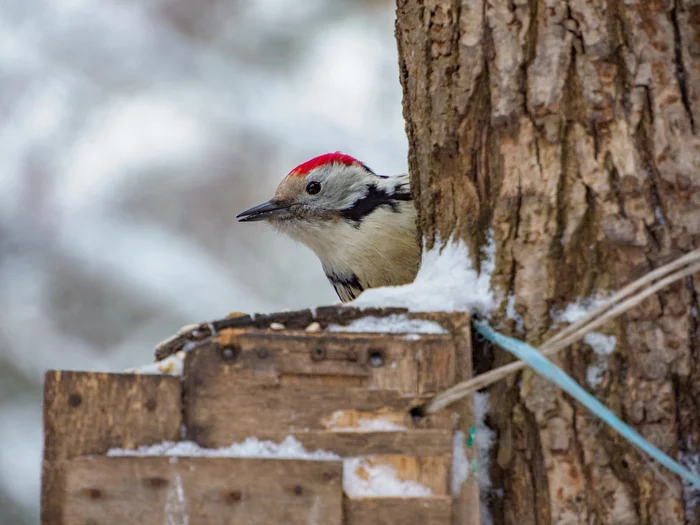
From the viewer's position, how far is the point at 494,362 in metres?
1.83

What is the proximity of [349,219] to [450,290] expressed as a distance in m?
1.92

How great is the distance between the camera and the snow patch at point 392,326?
68.7 inches

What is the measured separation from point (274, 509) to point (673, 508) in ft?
2.37

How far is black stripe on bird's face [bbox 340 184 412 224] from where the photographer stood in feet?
11.9

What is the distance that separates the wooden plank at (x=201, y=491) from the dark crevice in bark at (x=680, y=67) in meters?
0.97

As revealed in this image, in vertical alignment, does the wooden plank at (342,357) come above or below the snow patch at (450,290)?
below

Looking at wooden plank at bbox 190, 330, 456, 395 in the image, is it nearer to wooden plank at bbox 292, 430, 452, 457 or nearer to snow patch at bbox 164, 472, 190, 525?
wooden plank at bbox 292, 430, 452, 457

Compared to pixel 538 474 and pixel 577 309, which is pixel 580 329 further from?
pixel 538 474

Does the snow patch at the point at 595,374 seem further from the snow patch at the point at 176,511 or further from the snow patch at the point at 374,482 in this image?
the snow patch at the point at 176,511

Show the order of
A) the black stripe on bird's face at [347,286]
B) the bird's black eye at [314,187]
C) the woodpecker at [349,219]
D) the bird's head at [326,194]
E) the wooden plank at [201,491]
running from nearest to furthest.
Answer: the wooden plank at [201,491] → the woodpecker at [349,219] → the black stripe on bird's face at [347,286] → the bird's head at [326,194] → the bird's black eye at [314,187]

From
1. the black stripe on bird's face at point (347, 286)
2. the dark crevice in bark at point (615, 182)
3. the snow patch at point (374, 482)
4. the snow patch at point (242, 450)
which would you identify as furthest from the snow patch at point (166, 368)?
the black stripe on bird's face at point (347, 286)

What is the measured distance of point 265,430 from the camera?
169cm

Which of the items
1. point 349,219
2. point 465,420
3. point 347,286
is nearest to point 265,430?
point 465,420

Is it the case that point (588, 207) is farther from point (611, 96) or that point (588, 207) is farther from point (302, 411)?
point (302, 411)
